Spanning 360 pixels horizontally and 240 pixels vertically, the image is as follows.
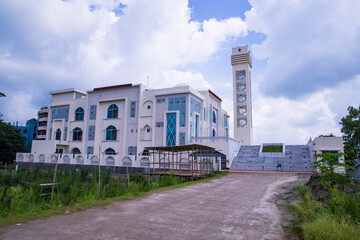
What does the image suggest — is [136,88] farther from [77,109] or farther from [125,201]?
[125,201]

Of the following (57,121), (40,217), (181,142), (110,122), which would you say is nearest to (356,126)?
(181,142)

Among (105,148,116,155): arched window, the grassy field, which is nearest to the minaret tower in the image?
(105,148,116,155): arched window

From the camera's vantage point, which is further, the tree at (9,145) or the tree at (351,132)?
the tree at (9,145)

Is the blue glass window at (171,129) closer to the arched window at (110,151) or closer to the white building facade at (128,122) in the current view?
the white building facade at (128,122)

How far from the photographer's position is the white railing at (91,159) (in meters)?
18.8

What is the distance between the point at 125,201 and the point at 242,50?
3315 cm

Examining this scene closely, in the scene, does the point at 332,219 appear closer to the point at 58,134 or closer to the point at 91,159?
the point at 91,159

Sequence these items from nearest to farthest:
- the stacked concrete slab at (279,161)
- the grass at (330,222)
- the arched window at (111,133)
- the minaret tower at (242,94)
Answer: the grass at (330,222), the stacked concrete slab at (279,161), the arched window at (111,133), the minaret tower at (242,94)

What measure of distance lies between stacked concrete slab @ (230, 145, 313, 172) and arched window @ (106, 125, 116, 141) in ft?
45.6

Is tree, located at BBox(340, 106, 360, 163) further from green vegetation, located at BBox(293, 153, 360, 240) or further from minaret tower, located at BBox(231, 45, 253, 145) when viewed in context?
green vegetation, located at BBox(293, 153, 360, 240)

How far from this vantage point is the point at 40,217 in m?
5.27

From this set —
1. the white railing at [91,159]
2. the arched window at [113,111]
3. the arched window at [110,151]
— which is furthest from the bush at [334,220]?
the arched window at [113,111]

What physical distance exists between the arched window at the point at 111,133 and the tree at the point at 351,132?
83.1ft

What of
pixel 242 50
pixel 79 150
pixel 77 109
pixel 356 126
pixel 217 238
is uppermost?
pixel 242 50
